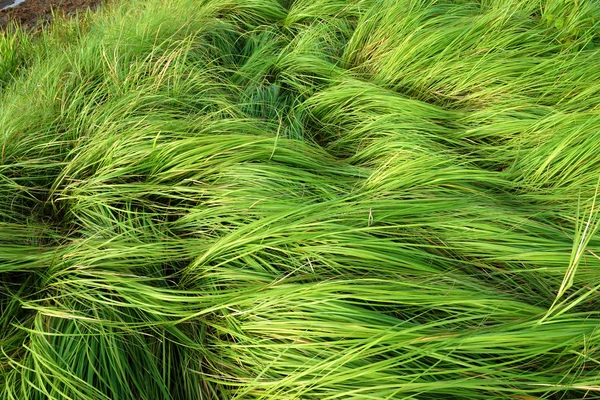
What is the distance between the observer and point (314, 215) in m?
1.37

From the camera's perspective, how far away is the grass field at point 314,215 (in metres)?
1.11

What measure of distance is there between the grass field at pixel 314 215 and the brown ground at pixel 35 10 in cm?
273

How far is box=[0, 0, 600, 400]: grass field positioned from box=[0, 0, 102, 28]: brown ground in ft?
8.95

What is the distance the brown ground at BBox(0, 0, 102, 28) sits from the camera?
4.64 metres

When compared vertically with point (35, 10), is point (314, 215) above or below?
below

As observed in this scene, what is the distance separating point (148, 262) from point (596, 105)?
5.77 ft

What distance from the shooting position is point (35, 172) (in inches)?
68.3

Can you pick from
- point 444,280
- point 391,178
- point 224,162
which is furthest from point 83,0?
point 444,280

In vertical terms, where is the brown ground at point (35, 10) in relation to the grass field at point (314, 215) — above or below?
above

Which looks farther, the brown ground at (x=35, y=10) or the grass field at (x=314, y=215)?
the brown ground at (x=35, y=10)

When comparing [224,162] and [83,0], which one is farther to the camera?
[83,0]

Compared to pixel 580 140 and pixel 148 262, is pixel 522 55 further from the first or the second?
pixel 148 262

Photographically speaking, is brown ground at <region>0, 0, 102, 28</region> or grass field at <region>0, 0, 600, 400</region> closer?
grass field at <region>0, 0, 600, 400</region>

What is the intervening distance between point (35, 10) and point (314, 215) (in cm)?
494
